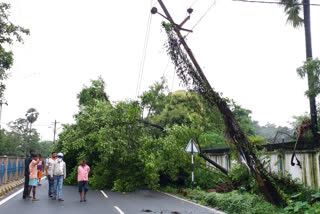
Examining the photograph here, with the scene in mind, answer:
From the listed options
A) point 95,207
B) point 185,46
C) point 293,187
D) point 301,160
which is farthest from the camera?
point 185,46

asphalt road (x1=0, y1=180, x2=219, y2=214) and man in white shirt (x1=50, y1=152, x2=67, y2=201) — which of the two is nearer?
asphalt road (x1=0, y1=180, x2=219, y2=214)

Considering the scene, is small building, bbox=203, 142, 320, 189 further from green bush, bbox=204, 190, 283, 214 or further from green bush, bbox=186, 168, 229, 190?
green bush, bbox=186, 168, 229, 190

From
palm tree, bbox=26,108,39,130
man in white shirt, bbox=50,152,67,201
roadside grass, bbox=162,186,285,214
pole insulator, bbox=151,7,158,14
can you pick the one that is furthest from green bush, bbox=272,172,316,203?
palm tree, bbox=26,108,39,130

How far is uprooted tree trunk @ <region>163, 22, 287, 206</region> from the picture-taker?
1021cm

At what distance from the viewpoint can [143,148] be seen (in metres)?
15.9

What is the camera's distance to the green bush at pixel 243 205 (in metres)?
9.23

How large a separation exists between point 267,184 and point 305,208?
63.9 inches

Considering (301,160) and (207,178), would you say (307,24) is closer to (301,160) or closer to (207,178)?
(301,160)

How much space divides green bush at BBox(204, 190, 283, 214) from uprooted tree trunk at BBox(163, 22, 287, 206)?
0.50 meters

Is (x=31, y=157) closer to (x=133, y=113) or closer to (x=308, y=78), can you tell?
(x=133, y=113)

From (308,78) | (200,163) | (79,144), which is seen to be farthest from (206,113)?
(79,144)

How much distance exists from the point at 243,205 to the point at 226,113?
3.06m

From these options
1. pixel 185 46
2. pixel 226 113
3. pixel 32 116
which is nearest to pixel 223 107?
pixel 226 113

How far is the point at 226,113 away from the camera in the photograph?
10695 millimetres
